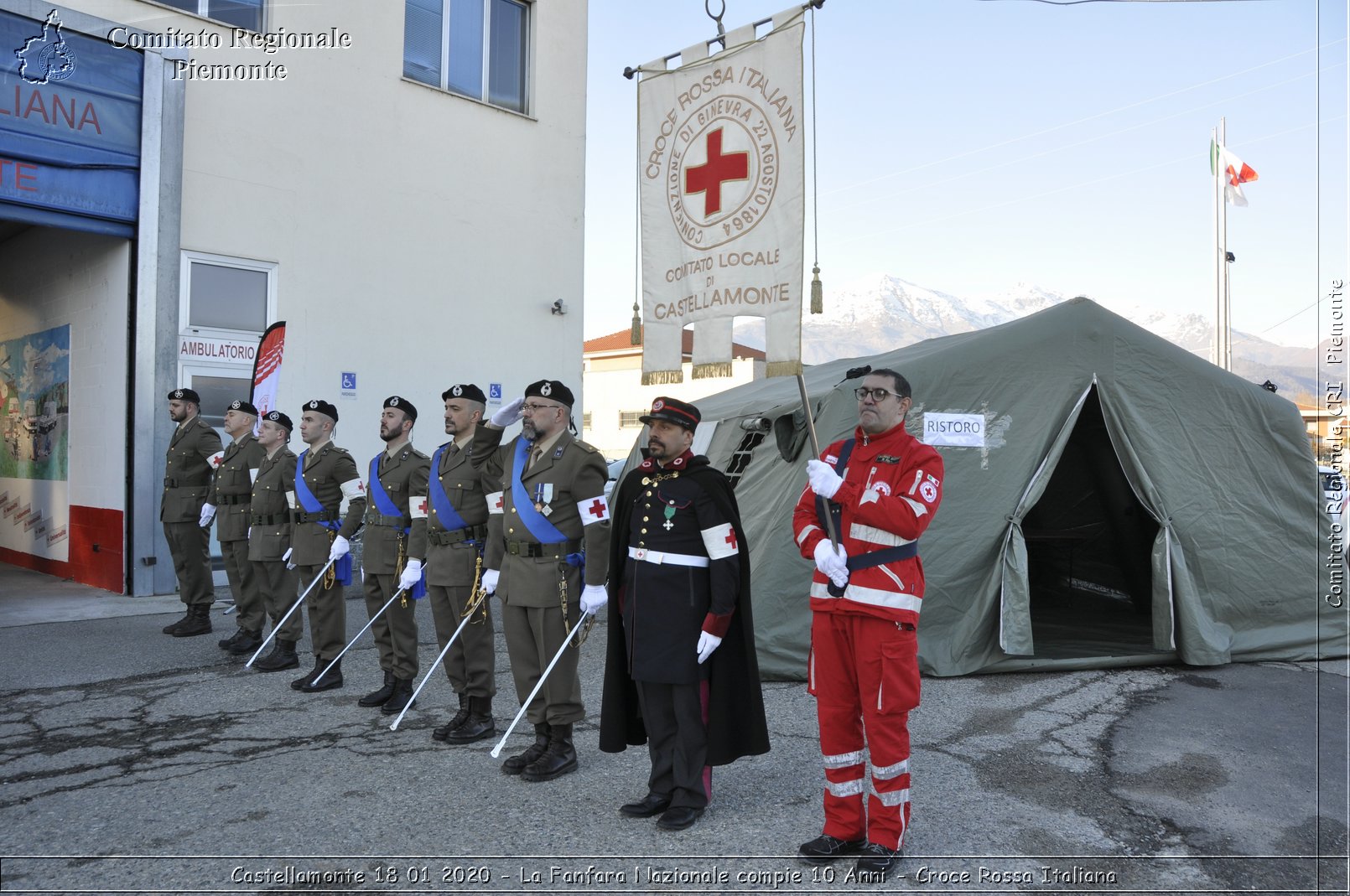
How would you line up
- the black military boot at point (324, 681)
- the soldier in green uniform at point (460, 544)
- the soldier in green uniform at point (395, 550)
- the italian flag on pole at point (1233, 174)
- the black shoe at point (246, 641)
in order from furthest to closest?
the italian flag on pole at point (1233, 174) < the black shoe at point (246, 641) < the black military boot at point (324, 681) < the soldier in green uniform at point (395, 550) < the soldier in green uniform at point (460, 544)

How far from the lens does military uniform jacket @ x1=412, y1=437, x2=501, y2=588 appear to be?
18.4 ft

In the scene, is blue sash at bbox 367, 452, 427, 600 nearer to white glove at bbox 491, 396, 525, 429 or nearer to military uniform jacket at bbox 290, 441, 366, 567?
military uniform jacket at bbox 290, 441, 366, 567

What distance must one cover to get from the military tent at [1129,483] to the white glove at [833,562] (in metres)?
3.03

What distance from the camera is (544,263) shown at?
41.9ft

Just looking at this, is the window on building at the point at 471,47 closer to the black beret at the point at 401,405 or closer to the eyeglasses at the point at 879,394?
the black beret at the point at 401,405

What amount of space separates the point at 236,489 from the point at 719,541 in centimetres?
503

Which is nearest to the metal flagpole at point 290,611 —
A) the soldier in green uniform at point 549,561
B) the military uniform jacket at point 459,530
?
the military uniform jacket at point 459,530

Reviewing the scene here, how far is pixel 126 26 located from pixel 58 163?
1579mm

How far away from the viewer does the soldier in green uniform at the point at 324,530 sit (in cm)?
654

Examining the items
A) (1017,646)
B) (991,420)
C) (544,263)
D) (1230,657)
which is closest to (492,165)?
(544,263)

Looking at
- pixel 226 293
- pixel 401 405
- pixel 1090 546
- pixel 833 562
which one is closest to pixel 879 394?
pixel 833 562

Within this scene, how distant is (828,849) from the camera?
12.1ft

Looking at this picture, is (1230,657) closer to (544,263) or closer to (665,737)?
(665,737)

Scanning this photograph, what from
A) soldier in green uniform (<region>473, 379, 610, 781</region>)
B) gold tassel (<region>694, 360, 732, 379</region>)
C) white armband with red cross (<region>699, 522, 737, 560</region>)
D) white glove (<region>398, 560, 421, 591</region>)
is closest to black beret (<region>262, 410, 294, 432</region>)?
white glove (<region>398, 560, 421, 591</region>)
